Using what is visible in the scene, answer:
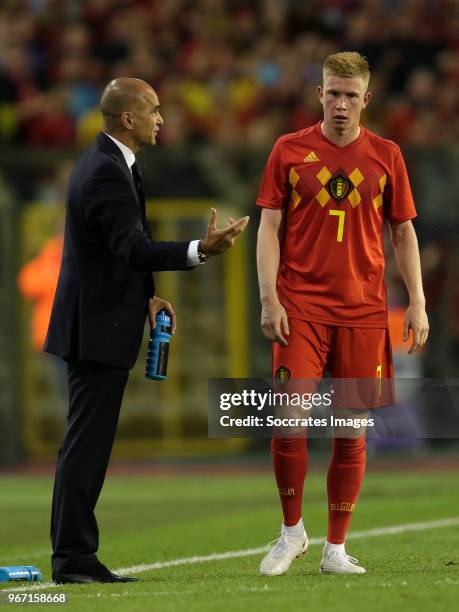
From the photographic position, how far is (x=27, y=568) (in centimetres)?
731

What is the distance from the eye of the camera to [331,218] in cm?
707

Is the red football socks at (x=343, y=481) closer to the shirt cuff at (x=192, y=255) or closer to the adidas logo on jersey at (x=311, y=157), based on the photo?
the shirt cuff at (x=192, y=255)

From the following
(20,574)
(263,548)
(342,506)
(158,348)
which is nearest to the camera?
(158,348)

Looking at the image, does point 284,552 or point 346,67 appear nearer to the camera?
point 346,67

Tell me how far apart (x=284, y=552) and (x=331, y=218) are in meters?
1.50

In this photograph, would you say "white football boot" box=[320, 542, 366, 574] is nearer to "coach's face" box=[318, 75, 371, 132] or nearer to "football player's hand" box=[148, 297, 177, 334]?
"football player's hand" box=[148, 297, 177, 334]

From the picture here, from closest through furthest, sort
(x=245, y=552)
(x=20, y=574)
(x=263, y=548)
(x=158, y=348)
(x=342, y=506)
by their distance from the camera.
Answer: (x=158, y=348) < (x=342, y=506) < (x=20, y=574) < (x=245, y=552) < (x=263, y=548)

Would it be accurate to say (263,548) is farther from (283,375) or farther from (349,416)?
(283,375)

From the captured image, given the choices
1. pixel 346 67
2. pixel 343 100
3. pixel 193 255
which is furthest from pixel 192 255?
pixel 346 67

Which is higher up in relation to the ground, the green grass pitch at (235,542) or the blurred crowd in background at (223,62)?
the blurred crowd in background at (223,62)

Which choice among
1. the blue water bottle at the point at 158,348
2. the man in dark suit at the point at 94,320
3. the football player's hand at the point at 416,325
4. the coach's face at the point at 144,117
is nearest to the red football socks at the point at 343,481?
the football player's hand at the point at 416,325

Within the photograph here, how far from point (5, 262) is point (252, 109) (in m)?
3.13

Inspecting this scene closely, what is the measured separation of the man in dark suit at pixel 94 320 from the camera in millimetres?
6906

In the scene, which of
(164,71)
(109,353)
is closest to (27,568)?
(109,353)
